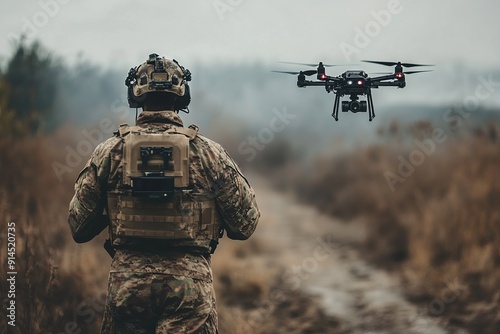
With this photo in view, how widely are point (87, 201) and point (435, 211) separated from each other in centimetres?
654

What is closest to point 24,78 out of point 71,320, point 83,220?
point 71,320

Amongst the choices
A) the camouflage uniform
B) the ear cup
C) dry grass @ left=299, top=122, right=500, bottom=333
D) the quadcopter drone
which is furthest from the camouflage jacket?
dry grass @ left=299, top=122, right=500, bottom=333

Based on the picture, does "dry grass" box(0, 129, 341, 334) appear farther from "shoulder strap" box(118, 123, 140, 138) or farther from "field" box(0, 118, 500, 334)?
"shoulder strap" box(118, 123, 140, 138)

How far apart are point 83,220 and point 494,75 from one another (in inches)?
292

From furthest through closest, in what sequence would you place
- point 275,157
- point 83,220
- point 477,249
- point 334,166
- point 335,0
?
point 334,166, point 275,157, point 335,0, point 477,249, point 83,220

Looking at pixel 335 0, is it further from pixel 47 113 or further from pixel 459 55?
pixel 47 113

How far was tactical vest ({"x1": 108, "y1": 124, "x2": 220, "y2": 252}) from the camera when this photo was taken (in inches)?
154

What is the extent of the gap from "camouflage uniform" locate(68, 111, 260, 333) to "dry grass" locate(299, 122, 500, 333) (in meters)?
4.35

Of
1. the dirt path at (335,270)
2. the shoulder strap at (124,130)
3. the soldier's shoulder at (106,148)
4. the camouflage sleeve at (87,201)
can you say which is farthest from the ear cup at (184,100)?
the dirt path at (335,270)

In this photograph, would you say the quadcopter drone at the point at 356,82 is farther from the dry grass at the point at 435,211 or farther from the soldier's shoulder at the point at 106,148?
the dry grass at the point at 435,211

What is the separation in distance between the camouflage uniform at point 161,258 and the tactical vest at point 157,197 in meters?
0.05

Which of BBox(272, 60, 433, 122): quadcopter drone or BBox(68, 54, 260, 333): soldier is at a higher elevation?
BBox(272, 60, 433, 122): quadcopter drone

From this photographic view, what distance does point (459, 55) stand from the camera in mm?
10414

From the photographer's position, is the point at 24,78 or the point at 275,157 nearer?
the point at 24,78
